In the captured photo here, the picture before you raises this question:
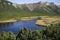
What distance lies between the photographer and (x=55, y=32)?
4867 mm

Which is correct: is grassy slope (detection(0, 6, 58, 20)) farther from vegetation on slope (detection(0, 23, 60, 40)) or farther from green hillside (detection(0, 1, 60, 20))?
vegetation on slope (detection(0, 23, 60, 40))

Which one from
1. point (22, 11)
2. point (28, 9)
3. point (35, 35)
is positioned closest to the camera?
point (35, 35)

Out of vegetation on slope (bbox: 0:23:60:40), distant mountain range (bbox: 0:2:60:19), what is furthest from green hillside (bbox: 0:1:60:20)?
vegetation on slope (bbox: 0:23:60:40)

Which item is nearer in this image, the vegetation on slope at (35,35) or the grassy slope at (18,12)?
the vegetation on slope at (35,35)

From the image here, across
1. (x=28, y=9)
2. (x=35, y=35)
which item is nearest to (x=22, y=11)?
(x=28, y=9)

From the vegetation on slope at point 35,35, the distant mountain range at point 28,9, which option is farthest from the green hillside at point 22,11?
the vegetation on slope at point 35,35

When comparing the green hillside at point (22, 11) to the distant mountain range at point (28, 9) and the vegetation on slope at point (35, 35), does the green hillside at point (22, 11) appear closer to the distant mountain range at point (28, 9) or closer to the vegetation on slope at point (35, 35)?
→ the distant mountain range at point (28, 9)

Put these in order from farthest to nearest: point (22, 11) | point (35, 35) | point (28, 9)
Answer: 1. point (22, 11)
2. point (28, 9)
3. point (35, 35)

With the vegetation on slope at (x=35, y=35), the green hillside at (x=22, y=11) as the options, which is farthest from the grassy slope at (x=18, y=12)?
the vegetation on slope at (x=35, y=35)

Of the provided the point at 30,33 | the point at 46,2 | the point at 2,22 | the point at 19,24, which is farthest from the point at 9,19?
the point at 30,33

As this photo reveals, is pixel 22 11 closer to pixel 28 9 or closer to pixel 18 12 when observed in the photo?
pixel 18 12

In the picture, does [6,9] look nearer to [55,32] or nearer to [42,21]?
[42,21]

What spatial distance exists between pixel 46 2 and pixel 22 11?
967mm

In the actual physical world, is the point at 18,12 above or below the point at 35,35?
below
